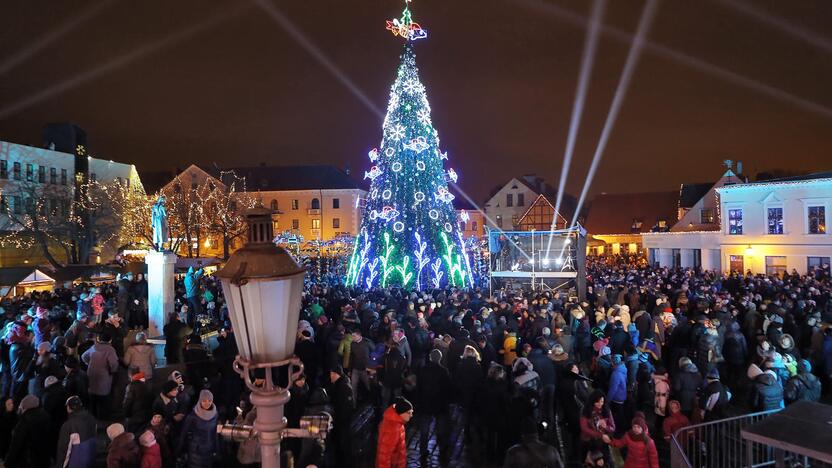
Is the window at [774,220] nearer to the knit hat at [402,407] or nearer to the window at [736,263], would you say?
the window at [736,263]

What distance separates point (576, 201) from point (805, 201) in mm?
39697

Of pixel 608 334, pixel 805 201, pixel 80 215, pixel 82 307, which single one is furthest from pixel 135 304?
pixel 805 201

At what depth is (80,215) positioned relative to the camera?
3784 cm

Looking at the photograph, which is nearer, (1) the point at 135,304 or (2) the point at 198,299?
(1) the point at 135,304

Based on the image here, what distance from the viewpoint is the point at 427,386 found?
325 inches

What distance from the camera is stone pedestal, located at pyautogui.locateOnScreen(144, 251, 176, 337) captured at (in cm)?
1268

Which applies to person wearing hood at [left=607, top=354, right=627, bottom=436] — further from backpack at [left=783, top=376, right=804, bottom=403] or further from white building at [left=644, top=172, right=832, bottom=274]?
white building at [left=644, top=172, right=832, bottom=274]

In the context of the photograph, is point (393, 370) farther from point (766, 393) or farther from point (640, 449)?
point (766, 393)

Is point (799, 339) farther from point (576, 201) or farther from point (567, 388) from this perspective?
point (576, 201)

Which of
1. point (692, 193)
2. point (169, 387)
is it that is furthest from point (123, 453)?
point (692, 193)

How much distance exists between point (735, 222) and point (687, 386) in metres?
28.5

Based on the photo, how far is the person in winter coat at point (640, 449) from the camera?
239 inches

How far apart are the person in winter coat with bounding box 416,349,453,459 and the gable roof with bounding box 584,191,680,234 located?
47.8 meters

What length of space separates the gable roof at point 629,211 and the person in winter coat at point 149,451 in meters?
51.4
